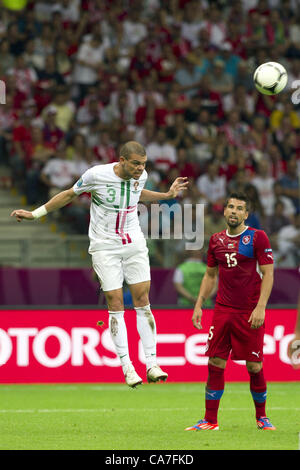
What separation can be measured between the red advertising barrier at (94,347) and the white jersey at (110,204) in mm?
4385

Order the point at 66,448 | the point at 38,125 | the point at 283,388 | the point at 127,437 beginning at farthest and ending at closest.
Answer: the point at 38,125 < the point at 283,388 < the point at 127,437 < the point at 66,448

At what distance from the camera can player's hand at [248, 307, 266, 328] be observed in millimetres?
8805

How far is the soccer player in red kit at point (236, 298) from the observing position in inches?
359

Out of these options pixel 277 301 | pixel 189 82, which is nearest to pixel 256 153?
pixel 189 82

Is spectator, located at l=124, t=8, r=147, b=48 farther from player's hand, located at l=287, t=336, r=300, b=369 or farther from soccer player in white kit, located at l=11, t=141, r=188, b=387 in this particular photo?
player's hand, located at l=287, t=336, r=300, b=369

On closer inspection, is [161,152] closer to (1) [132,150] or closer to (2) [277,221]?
(2) [277,221]

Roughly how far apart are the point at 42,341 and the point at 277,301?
378 centimetres

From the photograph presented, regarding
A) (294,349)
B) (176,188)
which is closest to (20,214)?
(176,188)

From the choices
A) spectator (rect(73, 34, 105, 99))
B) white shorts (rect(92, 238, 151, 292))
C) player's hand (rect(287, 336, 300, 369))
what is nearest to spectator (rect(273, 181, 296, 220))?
spectator (rect(73, 34, 105, 99))

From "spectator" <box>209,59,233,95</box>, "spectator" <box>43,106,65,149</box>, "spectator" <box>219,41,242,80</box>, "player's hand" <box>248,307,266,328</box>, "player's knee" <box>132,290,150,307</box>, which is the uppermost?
"spectator" <box>219,41,242,80</box>

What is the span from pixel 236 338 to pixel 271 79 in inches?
144

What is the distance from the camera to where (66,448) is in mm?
8211

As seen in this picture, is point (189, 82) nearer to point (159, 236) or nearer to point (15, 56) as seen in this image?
point (15, 56)

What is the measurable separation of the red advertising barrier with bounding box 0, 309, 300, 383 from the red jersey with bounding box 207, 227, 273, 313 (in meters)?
4.76
